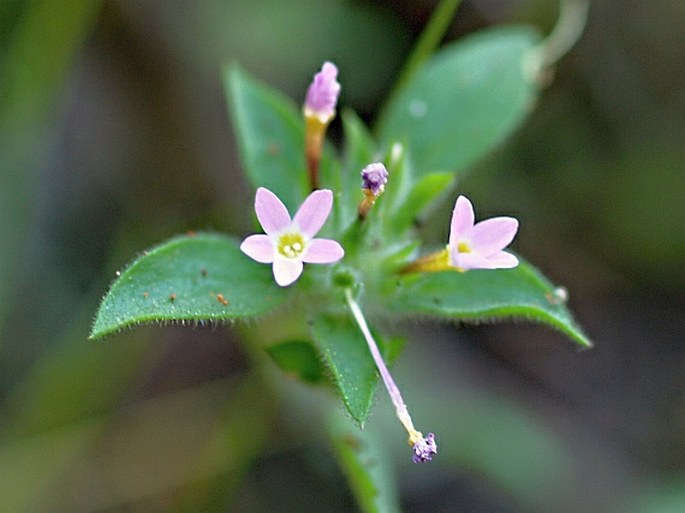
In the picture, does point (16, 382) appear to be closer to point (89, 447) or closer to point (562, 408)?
point (89, 447)

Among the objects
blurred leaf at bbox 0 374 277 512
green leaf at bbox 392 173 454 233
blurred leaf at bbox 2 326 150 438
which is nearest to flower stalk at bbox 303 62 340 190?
green leaf at bbox 392 173 454 233

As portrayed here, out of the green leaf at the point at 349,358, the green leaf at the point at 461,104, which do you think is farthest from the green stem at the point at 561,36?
the green leaf at the point at 349,358

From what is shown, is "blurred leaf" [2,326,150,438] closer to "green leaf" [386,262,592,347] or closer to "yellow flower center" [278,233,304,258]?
"green leaf" [386,262,592,347]

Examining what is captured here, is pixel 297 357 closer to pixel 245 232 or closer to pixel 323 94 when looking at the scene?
pixel 323 94

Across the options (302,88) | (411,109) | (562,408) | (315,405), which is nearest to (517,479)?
(562,408)

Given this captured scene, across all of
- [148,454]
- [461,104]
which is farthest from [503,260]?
[148,454]

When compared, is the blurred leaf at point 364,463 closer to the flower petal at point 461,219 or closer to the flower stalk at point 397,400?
the flower stalk at point 397,400
